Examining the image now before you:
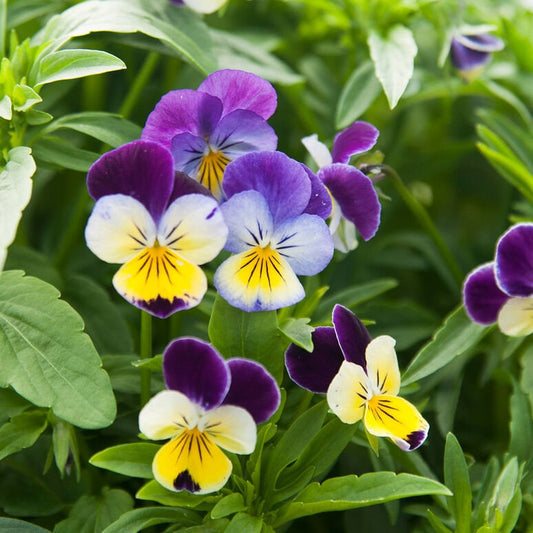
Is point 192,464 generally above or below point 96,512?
above

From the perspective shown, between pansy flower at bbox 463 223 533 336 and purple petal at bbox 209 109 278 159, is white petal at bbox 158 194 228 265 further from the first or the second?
pansy flower at bbox 463 223 533 336

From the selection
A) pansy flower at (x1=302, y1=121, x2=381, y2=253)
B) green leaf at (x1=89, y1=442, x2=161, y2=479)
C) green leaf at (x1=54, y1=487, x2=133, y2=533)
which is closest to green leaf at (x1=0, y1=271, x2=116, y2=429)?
green leaf at (x1=89, y1=442, x2=161, y2=479)

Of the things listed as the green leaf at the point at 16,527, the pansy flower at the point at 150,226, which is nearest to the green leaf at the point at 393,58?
the pansy flower at the point at 150,226

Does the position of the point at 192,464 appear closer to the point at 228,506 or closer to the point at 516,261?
the point at 228,506

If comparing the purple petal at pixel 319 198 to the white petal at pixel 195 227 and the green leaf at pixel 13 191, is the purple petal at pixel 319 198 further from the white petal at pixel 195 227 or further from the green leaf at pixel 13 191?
the green leaf at pixel 13 191

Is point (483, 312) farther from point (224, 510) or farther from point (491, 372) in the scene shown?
point (224, 510)

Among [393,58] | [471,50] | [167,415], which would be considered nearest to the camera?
[167,415]

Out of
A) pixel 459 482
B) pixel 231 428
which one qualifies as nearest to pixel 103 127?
pixel 231 428
